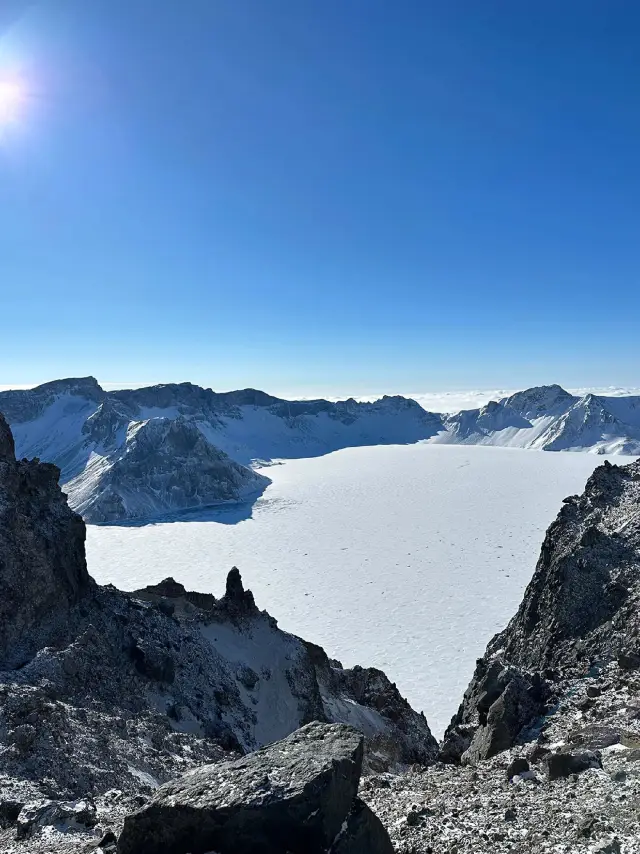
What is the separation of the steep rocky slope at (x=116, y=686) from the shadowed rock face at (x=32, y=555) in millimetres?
52

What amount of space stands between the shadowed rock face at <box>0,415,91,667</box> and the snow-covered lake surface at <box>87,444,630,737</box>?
2348 cm

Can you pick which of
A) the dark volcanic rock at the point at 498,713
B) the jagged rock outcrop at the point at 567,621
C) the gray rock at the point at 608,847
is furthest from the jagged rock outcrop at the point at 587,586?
the gray rock at the point at 608,847

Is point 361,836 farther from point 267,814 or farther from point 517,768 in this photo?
point 517,768

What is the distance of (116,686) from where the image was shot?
18.7 meters

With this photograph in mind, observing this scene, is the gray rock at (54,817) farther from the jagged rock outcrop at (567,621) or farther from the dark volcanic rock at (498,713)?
the jagged rock outcrop at (567,621)

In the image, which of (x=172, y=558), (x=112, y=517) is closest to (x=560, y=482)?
(x=172, y=558)

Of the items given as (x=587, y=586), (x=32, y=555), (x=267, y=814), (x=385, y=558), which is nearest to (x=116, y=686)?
(x=32, y=555)

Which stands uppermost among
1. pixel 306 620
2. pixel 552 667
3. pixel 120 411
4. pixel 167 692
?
pixel 120 411

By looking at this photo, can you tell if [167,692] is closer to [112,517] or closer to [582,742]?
[582,742]

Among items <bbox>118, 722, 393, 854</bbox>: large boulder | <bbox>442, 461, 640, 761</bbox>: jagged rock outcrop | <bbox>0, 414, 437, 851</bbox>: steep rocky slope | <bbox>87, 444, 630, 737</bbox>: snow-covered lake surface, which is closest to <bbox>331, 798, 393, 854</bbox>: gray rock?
<bbox>118, 722, 393, 854</bbox>: large boulder

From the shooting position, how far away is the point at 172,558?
82.8m

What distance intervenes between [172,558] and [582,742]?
78.8 meters

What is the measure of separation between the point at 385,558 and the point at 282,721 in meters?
Answer: 52.4

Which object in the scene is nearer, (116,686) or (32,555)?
(116,686)
